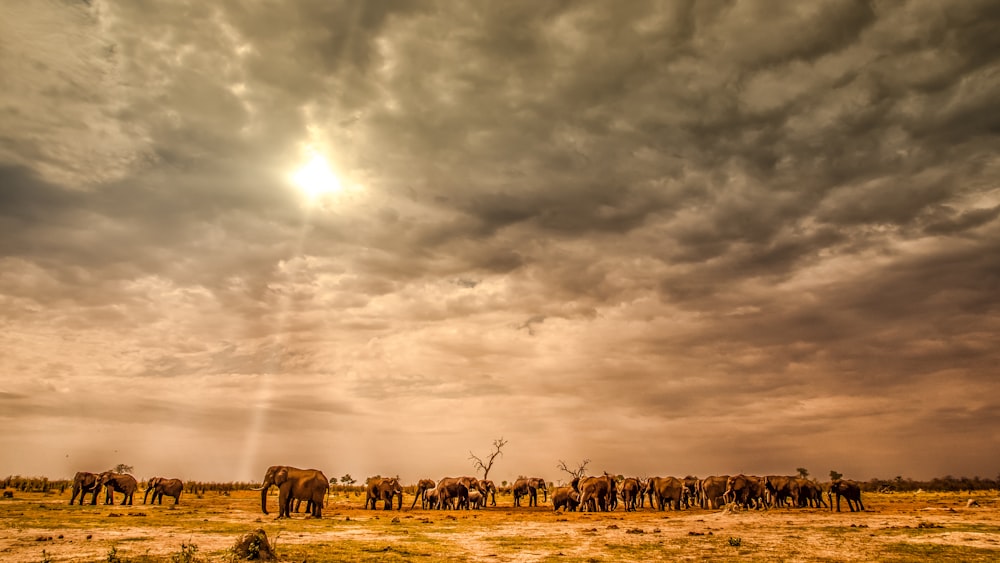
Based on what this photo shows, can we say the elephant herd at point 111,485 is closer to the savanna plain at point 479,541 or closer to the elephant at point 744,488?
the savanna plain at point 479,541

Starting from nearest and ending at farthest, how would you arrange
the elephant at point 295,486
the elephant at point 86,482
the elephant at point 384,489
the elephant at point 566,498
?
the elephant at point 295,486 → the elephant at point 86,482 → the elephant at point 384,489 → the elephant at point 566,498

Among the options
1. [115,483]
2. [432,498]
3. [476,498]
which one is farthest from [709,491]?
[115,483]

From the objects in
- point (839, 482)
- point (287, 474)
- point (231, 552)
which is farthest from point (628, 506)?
point (231, 552)

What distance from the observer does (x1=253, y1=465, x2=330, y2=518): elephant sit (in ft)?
121

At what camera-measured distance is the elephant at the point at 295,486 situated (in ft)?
121

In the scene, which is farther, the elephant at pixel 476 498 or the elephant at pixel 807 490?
the elephant at pixel 476 498

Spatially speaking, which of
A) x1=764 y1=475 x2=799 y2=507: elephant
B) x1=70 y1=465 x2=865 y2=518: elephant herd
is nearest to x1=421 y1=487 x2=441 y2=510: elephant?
x1=70 y1=465 x2=865 y2=518: elephant herd

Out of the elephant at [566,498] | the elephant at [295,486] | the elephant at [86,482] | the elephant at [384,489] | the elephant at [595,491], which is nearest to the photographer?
the elephant at [295,486]

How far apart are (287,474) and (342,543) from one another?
56.1ft

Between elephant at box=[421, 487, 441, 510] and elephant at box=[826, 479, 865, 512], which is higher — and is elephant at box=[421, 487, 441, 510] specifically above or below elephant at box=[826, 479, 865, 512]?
below

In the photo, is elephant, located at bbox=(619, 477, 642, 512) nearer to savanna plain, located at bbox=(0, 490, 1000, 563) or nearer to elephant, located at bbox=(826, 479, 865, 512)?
elephant, located at bbox=(826, 479, 865, 512)

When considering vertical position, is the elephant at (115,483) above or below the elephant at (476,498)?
above

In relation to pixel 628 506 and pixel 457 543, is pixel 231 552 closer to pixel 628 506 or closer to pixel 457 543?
pixel 457 543

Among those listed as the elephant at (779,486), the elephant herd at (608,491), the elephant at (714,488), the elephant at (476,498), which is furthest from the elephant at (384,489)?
the elephant at (779,486)
